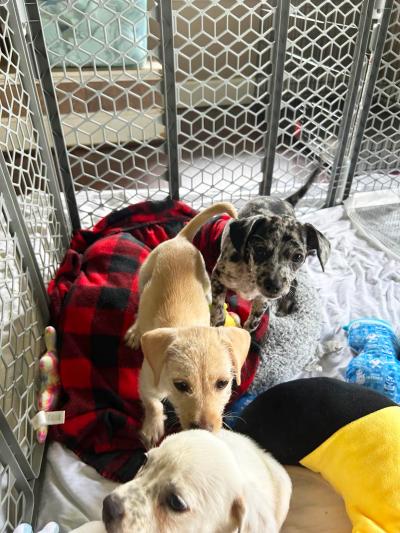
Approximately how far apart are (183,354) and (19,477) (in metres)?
0.59

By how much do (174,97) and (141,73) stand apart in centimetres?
20

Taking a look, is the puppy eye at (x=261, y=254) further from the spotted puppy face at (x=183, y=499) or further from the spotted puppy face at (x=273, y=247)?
the spotted puppy face at (x=183, y=499)

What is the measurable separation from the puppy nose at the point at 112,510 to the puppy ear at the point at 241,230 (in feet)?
3.53

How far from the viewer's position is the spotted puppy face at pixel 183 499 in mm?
917

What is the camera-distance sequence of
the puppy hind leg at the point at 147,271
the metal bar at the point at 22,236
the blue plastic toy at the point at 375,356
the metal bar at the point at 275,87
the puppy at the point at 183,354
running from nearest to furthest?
the puppy at the point at 183,354 → the metal bar at the point at 22,236 → the blue plastic toy at the point at 375,356 → the puppy hind leg at the point at 147,271 → the metal bar at the point at 275,87

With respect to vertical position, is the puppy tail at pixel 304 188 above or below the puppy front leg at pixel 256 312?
above

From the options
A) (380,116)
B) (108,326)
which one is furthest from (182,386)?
(380,116)

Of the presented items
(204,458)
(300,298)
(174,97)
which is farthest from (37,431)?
(174,97)

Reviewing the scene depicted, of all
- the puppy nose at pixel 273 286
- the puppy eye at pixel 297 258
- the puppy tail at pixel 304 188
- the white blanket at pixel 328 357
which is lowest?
the white blanket at pixel 328 357

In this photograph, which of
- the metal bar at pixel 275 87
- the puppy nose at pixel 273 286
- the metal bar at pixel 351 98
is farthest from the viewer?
the metal bar at pixel 351 98

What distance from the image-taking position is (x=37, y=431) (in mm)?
1483

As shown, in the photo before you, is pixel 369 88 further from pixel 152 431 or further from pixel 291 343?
pixel 152 431

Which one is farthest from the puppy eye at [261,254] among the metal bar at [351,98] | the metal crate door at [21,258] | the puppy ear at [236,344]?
the metal bar at [351,98]

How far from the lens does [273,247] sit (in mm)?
1783
